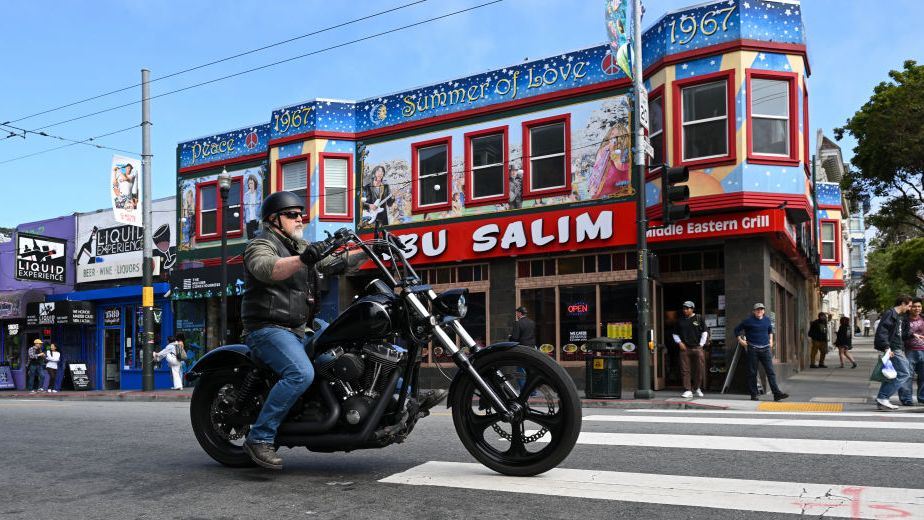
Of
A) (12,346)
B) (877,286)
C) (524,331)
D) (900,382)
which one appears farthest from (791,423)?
(877,286)

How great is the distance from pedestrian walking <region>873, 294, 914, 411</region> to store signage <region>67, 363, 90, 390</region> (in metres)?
23.2

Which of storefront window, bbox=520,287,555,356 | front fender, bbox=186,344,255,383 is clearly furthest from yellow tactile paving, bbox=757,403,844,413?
front fender, bbox=186,344,255,383

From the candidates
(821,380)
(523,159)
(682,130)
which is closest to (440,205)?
(523,159)

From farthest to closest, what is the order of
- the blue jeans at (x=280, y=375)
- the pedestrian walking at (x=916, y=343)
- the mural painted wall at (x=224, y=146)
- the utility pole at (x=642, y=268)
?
the mural painted wall at (x=224, y=146) → the utility pole at (x=642, y=268) → the pedestrian walking at (x=916, y=343) → the blue jeans at (x=280, y=375)

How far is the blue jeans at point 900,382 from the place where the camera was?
11234 mm

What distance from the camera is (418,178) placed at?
2083cm

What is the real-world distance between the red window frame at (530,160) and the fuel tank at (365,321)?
546 inches

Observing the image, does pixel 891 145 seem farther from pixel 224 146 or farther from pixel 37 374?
pixel 37 374

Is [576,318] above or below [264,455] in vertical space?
above

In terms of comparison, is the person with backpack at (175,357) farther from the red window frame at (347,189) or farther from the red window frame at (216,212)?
the red window frame at (347,189)

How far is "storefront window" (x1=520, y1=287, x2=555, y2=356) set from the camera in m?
18.5

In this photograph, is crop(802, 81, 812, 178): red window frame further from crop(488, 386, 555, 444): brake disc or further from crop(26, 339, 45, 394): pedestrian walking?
crop(26, 339, 45, 394): pedestrian walking

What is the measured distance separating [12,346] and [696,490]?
1250 inches

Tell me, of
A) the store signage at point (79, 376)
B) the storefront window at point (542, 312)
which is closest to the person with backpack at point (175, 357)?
the store signage at point (79, 376)
